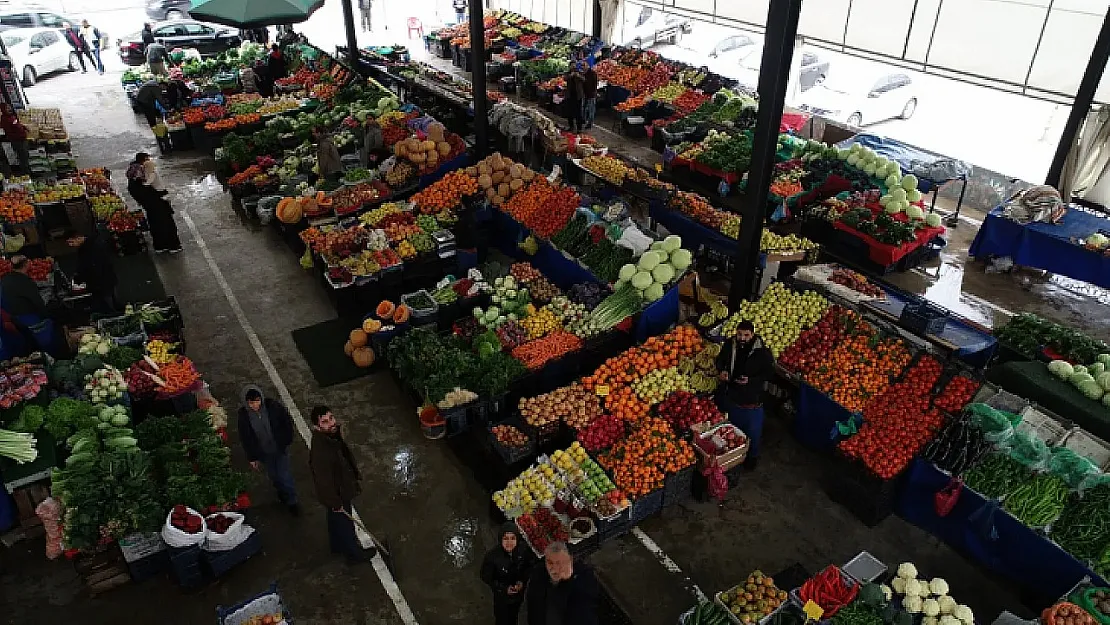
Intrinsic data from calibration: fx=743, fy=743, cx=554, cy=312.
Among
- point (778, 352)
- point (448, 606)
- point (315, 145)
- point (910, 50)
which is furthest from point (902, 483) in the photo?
point (315, 145)

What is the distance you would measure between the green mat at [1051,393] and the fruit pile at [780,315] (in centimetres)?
187

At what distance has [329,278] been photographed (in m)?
9.60

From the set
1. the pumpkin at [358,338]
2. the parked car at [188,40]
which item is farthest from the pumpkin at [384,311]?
the parked car at [188,40]

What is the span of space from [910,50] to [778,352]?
30.0ft

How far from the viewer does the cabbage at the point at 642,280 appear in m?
8.45

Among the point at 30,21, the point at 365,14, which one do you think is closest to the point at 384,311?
the point at 30,21

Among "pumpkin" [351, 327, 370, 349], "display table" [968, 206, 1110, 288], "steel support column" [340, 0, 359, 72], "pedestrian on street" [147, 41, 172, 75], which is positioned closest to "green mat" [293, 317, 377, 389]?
"pumpkin" [351, 327, 370, 349]

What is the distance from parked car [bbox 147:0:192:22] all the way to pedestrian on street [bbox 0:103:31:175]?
40.5ft

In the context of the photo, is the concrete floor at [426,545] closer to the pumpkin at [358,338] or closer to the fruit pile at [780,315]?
the pumpkin at [358,338]

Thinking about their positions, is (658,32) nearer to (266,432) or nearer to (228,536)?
(266,432)

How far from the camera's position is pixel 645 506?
6699 mm

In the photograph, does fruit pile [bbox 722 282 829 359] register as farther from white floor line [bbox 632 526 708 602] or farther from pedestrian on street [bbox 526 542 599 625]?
pedestrian on street [bbox 526 542 599 625]

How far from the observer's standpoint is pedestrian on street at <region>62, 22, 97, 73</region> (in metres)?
21.5

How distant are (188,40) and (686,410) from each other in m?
20.5
